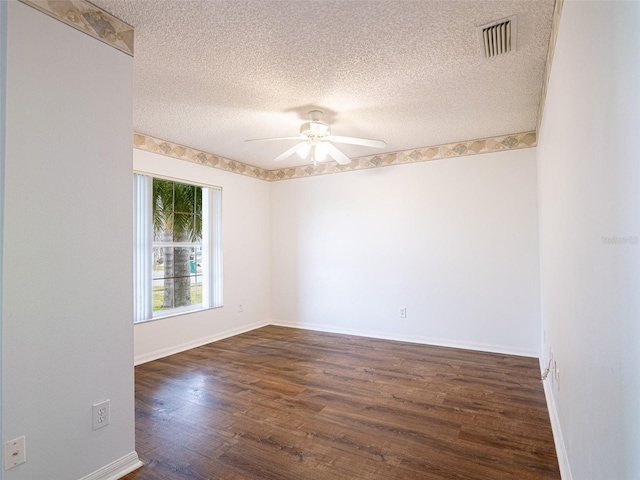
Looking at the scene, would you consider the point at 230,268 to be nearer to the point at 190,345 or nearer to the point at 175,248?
the point at 175,248

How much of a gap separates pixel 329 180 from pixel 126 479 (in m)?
4.15

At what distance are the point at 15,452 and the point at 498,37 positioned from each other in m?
3.23

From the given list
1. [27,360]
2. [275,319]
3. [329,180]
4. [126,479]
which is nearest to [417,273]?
[329,180]

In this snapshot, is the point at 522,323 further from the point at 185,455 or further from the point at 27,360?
the point at 27,360

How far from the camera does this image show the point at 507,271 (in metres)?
4.02

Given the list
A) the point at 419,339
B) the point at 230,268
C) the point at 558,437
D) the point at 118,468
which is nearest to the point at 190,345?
the point at 230,268

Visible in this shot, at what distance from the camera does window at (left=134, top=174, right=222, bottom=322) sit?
390 centimetres

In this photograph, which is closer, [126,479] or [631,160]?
[631,160]

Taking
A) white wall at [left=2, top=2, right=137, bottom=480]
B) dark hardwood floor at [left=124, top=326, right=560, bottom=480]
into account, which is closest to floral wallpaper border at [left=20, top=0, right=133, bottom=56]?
white wall at [left=2, top=2, right=137, bottom=480]

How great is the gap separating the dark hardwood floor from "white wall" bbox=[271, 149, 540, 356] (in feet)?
1.61

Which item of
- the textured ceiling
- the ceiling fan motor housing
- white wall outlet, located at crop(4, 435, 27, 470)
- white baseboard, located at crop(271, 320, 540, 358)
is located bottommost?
white baseboard, located at crop(271, 320, 540, 358)

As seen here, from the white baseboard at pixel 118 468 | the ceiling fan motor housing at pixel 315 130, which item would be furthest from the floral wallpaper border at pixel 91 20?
the white baseboard at pixel 118 468

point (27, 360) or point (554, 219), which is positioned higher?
point (554, 219)

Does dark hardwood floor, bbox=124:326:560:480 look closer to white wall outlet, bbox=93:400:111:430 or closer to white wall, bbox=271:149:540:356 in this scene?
white wall outlet, bbox=93:400:111:430
